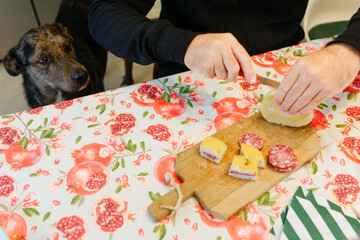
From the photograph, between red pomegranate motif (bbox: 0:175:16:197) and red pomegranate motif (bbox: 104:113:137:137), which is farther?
red pomegranate motif (bbox: 104:113:137:137)

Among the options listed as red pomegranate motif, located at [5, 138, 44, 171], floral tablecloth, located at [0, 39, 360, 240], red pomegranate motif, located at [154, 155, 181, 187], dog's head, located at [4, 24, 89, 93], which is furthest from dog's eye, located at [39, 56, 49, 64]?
red pomegranate motif, located at [154, 155, 181, 187]

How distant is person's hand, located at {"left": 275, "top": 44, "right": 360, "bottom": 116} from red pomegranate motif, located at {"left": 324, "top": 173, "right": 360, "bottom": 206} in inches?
8.1

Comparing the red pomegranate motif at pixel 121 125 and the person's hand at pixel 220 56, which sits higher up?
the person's hand at pixel 220 56

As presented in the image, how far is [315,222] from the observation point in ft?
2.02

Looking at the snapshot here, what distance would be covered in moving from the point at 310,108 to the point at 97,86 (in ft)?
3.89

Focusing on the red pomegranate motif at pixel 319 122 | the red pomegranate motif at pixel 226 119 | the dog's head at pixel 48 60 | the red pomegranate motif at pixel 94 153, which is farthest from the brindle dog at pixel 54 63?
the red pomegranate motif at pixel 319 122

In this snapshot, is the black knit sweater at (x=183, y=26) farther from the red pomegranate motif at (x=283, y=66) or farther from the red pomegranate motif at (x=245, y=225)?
the red pomegranate motif at (x=245, y=225)

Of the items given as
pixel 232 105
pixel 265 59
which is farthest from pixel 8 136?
pixel 265 59

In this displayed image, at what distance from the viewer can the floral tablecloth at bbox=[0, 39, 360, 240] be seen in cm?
60

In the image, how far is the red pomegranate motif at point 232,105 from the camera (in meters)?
0.86

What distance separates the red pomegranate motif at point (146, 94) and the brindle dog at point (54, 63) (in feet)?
2.00

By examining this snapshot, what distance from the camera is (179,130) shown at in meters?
0.79

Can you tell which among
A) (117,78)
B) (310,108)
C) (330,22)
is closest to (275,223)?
(310,108)

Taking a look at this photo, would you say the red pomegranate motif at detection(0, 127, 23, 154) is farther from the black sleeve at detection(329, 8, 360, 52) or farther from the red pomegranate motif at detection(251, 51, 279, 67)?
the black sleeve at detection(329, 8, 360, 52)
